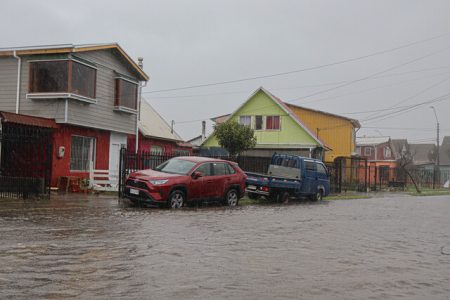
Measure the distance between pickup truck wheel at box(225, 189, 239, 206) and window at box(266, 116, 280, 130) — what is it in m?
23.0

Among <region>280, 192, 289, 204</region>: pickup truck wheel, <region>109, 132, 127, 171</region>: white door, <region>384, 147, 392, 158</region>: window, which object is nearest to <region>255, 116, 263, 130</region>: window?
<region>109, 132, 127, 171</region>: white door

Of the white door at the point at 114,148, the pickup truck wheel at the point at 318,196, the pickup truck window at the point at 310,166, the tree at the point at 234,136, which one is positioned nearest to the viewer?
the pickup truck window at the point at 310,166

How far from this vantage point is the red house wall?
72.2ft

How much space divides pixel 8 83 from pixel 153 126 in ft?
40.5

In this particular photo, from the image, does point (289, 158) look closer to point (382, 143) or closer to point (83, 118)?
point (83, 118)

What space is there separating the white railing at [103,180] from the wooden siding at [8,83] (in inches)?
170

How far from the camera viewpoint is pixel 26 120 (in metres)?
19.9

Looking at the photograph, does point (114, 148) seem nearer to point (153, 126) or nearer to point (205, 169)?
point (153, 126)

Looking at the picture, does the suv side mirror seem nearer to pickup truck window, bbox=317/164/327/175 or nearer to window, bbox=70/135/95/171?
window, bbox=70/135/95/171

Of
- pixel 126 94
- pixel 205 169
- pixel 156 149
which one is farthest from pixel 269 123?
pixel 205 169

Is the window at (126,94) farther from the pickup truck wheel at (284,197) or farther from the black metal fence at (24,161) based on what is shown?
the pickup truck wheel at (284,197)

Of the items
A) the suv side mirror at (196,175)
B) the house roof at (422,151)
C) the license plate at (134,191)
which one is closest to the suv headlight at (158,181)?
the license plate at (134,191)

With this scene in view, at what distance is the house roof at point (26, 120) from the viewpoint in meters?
18.7

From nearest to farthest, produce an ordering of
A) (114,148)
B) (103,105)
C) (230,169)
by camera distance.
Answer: (230,169)
(103,105)
(114,148)
